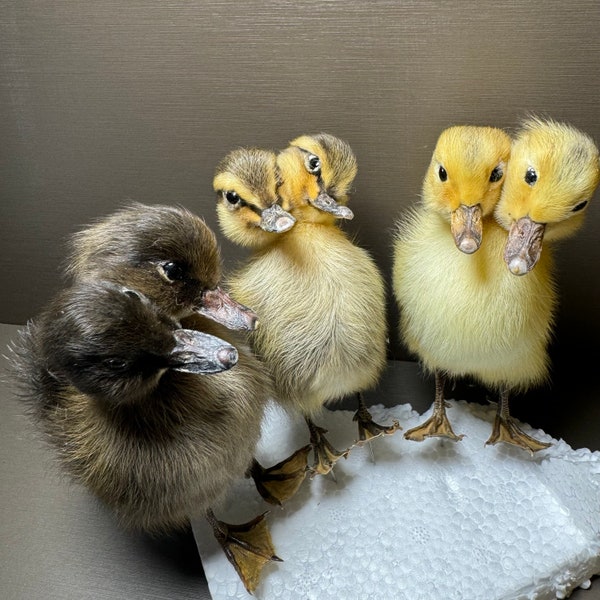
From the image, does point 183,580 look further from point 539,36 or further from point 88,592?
point 539,36

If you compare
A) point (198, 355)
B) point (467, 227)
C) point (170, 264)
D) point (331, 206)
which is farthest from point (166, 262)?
point (467, 227)

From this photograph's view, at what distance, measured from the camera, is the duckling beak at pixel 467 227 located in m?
0.74

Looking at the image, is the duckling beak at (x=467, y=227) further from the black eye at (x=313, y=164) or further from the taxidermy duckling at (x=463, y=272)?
the black eye at (x=313, y=164)

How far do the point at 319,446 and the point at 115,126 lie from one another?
581mm

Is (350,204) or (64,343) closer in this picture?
(64,343)

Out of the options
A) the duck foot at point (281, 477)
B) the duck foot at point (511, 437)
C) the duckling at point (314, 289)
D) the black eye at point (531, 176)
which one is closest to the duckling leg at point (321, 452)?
the duck foot at point (281, 477)

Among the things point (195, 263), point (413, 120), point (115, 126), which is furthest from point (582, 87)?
point (115, 126)

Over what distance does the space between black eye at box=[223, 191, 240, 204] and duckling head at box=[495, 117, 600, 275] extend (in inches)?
12.2

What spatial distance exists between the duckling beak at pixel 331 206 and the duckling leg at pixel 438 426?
0.32 meters

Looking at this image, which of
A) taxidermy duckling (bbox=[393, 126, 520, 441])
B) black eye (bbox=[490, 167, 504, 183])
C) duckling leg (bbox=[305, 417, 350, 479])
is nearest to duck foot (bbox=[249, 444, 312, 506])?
duckling leg (bbox=[305, 417, 350, 479])

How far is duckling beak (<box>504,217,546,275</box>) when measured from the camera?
72cm

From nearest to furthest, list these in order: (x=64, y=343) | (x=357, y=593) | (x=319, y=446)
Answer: (x=64, y=343)
(x=357, y=593)
(x=319, y=446)

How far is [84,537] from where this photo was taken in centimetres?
96

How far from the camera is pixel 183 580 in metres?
0.89
